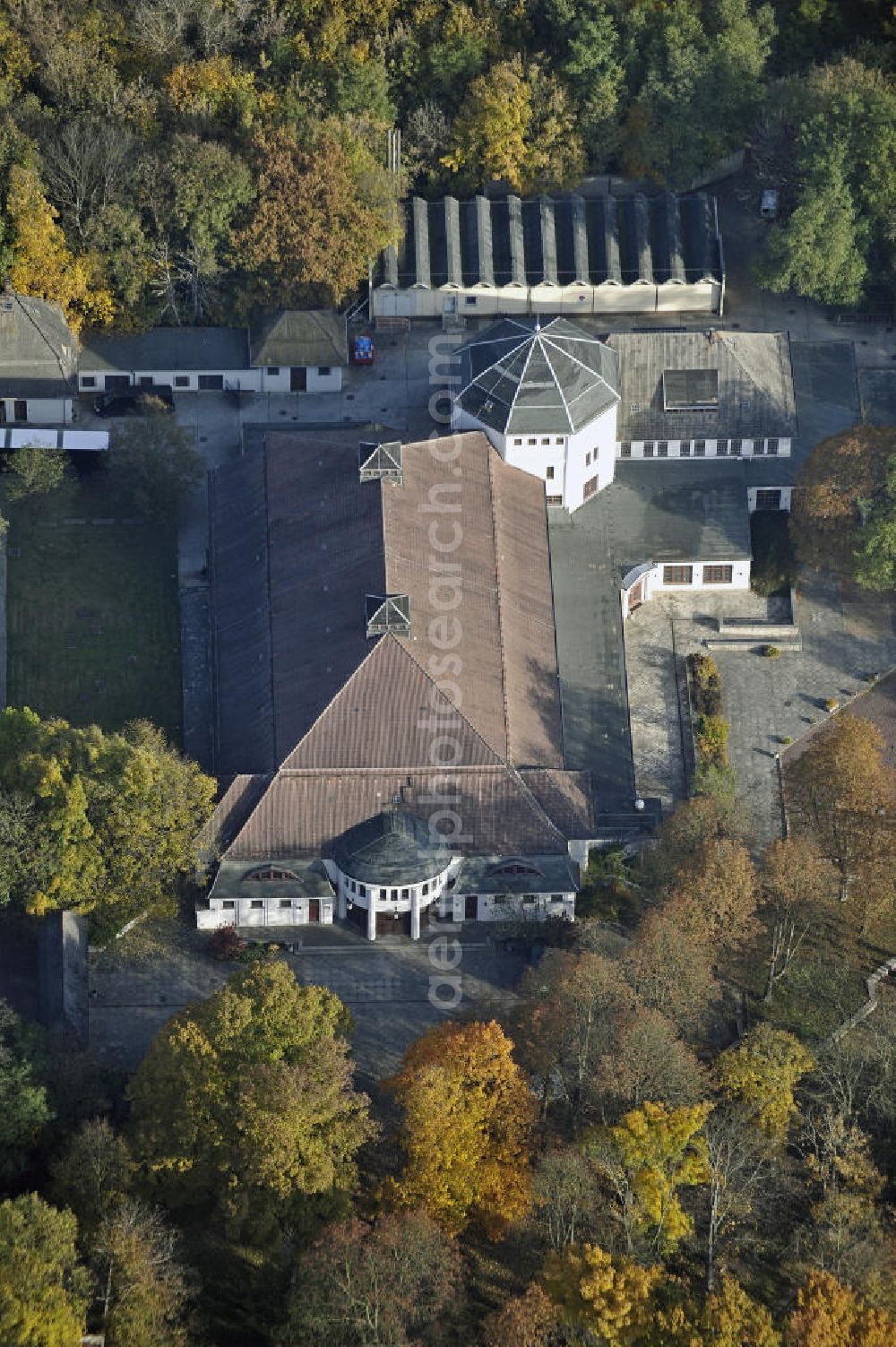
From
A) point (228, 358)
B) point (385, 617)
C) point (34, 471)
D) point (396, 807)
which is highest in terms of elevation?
point (228, 358)

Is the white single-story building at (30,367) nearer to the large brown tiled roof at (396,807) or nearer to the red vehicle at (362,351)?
A: the red vehicle at (362,351)

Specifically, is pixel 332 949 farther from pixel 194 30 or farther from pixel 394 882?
pixel 194 30

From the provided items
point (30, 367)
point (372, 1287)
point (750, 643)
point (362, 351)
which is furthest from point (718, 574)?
point (372, 1287)

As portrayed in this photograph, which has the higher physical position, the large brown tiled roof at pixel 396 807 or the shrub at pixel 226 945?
the large brown tiled roof at pixel 396 807

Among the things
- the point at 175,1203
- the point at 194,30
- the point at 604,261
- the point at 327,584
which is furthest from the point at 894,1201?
the point at 194,30

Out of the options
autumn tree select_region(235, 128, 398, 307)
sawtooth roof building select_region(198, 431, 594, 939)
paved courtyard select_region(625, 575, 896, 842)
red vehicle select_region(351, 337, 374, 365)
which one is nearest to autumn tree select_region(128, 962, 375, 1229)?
sawtooth roof building select_region(198, 431, 594, 939)

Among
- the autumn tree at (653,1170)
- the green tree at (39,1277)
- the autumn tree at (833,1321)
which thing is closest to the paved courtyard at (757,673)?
the autumn tree at (653,1170)

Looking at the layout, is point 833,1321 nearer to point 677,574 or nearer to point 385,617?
point 385,617
